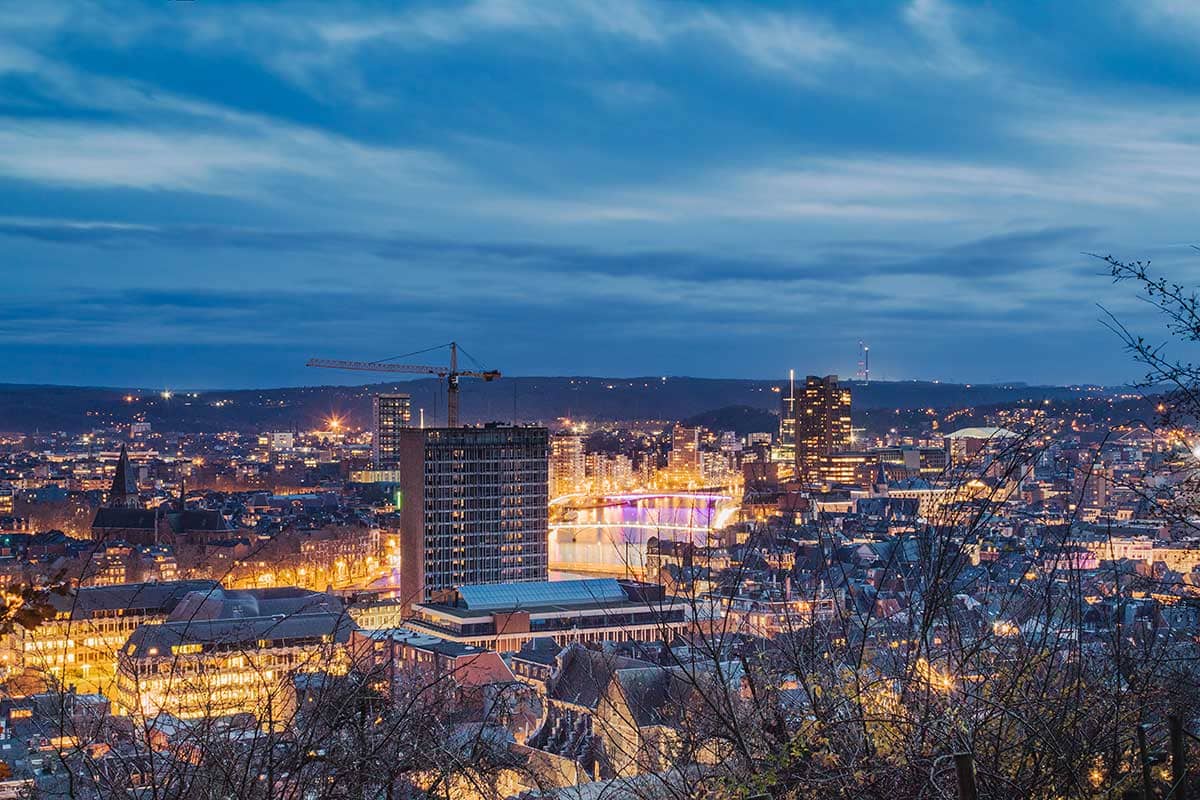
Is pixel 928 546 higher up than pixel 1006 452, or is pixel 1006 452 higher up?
pixel 1006 452

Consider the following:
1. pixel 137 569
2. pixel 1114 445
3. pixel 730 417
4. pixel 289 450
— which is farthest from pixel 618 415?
pixel 1114 445

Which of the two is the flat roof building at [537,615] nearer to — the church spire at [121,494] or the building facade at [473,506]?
the building facade at [473,506]

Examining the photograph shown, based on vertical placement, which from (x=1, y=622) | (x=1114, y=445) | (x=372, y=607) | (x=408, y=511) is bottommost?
(x=372, y=607)

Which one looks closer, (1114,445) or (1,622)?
(1,622)

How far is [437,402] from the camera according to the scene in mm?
62719

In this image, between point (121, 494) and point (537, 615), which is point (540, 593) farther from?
point (121, 494)

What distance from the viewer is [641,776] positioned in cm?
254

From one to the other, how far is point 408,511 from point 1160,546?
12.5 m

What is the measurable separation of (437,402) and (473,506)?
138ft

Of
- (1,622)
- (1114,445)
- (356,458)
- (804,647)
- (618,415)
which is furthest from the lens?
(618,415)

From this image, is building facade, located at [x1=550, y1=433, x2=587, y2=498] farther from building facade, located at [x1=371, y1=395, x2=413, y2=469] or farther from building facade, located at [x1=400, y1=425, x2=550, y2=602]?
building facade, located at [x1=400, y1=425, x2=550, y2=602]

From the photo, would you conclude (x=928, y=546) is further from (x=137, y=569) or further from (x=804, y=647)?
(x=137, y=569)

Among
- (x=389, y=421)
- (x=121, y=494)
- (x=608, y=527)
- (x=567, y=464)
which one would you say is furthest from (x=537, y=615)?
(x=389, y=421)

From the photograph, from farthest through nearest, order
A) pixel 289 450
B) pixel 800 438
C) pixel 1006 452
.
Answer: pixel 289 450, pixel 800 438, pixel 1006 452
